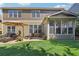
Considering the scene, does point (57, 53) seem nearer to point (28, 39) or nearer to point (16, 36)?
point (28, 39)

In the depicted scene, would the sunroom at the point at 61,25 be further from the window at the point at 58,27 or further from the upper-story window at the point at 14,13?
the upper-story window at the point at 14,13

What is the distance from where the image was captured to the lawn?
7.21 metres

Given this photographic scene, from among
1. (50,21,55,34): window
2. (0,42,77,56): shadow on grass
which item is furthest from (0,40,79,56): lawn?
(50,21,55,34): window

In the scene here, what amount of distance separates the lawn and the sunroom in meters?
1.47

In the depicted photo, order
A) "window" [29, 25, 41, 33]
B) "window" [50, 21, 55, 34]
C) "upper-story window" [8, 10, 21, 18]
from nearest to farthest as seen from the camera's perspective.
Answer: "window" [29, 25, 41, 33], "window" [50, 21, 55, 34], "upper-story window" [8, 10, 21, 18]

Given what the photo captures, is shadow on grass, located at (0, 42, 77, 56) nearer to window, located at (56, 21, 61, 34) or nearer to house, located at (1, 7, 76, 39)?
house, located at (1, 7, 76, 39)

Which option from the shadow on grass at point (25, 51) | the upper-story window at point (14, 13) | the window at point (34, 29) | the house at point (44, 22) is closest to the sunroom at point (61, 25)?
the house at point (44, 22)

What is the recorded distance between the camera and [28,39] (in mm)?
8398

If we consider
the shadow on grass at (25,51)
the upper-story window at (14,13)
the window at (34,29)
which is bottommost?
the shadow on grass at (25,51)

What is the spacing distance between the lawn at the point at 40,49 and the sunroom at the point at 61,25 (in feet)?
4.82

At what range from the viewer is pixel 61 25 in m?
9.90

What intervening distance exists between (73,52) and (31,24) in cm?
350

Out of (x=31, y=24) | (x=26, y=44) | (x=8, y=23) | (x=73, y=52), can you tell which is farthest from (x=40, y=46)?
(x=8, y=23)

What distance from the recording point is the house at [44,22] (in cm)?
953
